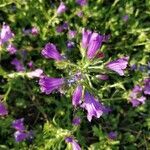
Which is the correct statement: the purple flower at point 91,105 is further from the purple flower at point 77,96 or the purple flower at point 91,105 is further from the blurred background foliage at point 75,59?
the blurred background foliage at point 75,59

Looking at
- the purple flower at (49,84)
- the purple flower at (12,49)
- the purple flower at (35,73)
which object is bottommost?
the purple flower at (49,84)

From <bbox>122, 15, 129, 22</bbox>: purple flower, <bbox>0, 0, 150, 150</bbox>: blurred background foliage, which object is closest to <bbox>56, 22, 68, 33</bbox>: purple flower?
<bbox>0, 0, 150, 150</bbox>: blurred background foliage

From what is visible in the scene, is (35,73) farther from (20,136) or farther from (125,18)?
(125,18)

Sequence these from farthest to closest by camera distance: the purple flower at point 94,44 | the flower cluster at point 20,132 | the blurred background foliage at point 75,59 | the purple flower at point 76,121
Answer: the blurred background foliage at point 75,59
the flower cluster at point 20,132
the purple flower at point 76,121
the purple flower at point 94,44

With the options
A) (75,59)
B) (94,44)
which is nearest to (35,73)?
(75,59)

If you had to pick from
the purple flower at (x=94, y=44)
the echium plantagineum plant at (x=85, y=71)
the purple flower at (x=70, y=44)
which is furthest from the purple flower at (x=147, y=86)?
the purple flower at (x=94, y=44)

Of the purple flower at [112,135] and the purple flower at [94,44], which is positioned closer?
the purple flower at [94,44]

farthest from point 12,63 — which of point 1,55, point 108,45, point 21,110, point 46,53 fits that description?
point 46,53
